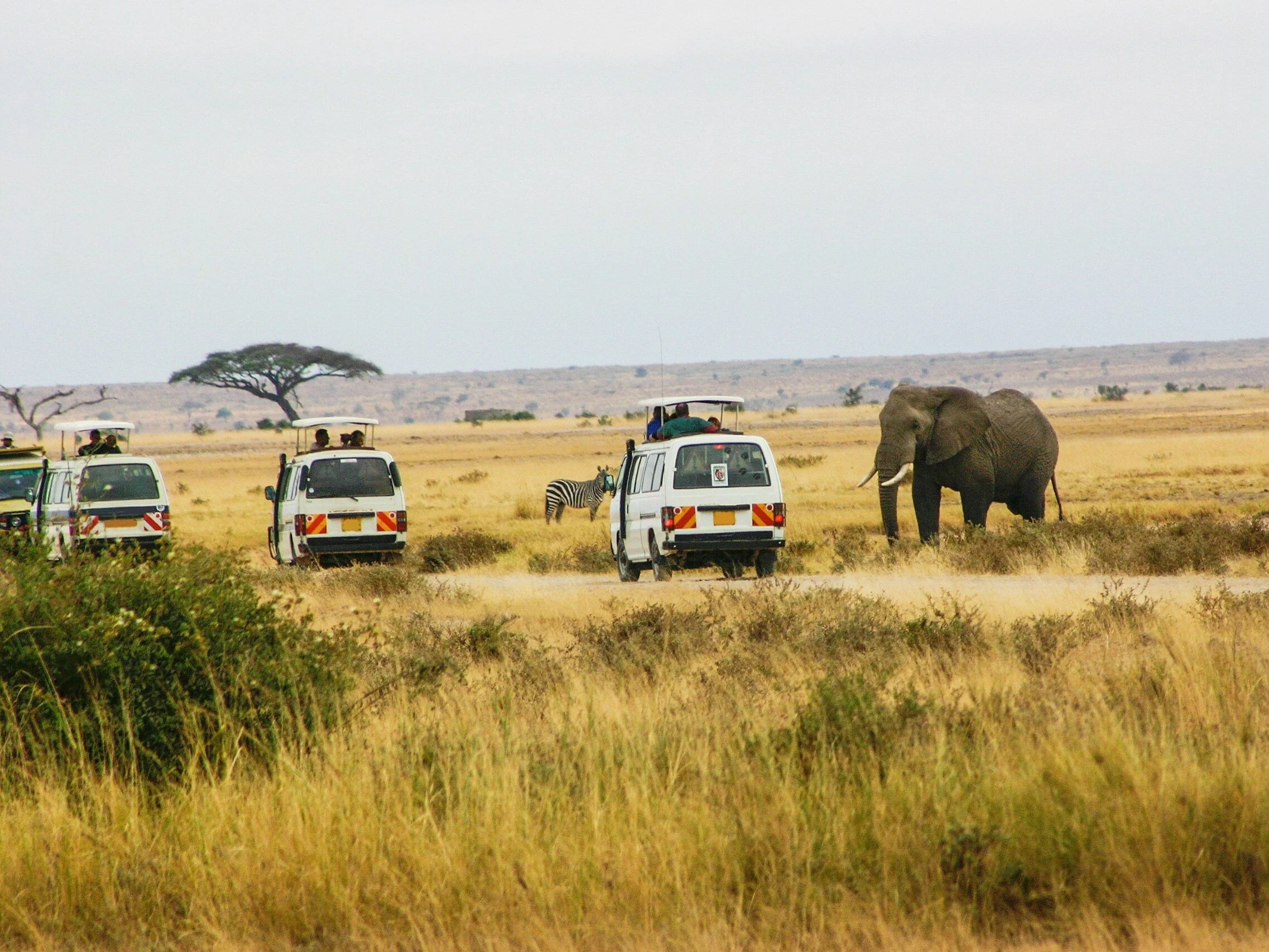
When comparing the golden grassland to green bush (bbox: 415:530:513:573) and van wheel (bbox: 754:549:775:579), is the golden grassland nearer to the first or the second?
green bush (bbox: 415:530:513:573)

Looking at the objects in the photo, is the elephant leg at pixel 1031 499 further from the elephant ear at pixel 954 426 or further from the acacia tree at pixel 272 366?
the acacia tree at pixel 272 366

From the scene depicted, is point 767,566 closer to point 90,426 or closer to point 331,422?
point 331,422

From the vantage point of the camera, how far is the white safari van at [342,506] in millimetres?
A: 21953

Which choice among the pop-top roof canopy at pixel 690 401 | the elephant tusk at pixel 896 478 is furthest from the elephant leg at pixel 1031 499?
the pop-top roof canopy at pixel 690 401

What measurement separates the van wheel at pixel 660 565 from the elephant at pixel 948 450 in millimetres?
3854

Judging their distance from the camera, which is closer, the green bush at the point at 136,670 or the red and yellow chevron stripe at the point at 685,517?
the green bush at the point at 136,670

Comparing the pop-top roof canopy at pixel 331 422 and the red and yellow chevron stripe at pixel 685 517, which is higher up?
the pop-top roof canopy at pixel 331 422

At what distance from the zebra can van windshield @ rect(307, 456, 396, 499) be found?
40.9 feet

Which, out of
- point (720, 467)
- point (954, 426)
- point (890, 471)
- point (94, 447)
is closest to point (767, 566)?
point (720, 467)

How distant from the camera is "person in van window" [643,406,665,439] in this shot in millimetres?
20844

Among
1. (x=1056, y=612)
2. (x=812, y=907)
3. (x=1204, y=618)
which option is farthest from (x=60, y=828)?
(x=1056, y=612)

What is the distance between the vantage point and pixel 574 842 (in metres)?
6.23

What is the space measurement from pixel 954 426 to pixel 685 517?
5.95 m

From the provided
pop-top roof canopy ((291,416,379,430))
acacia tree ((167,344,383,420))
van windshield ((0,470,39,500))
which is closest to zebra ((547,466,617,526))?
pop-top roof canopy ((291,416,379,430))
